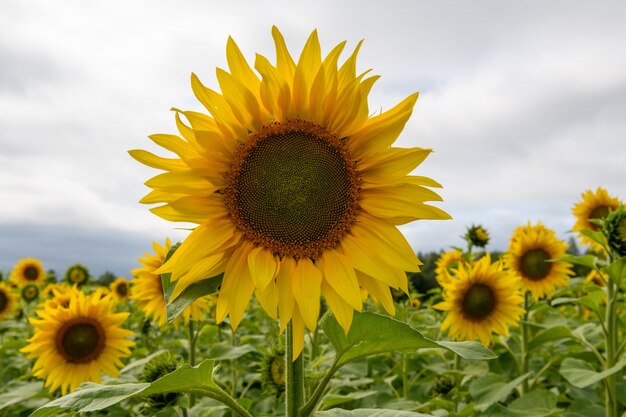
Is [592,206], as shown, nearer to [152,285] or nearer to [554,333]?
[554,333]

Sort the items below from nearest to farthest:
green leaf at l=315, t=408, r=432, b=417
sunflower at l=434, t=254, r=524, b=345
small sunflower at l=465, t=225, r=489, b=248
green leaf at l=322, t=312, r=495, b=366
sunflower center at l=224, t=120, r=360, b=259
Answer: green leaf at l=322, t=312, r=495, b=366
green leaf at l=315, t=408, r=432, b=417
sunflower center at l=224, t=120, r=360, b=259
sunflower at l=434, t=254, r=524, b=345
small sunflower at l=465, t=225, r=489, b=248

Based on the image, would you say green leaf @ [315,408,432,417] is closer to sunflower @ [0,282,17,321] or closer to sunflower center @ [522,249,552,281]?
sunflower center @ [522,249,552,281]

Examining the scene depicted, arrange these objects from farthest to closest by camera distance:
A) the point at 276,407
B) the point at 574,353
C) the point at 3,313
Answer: the point at 3,313 → the point at 574,353 → the point at 276,407

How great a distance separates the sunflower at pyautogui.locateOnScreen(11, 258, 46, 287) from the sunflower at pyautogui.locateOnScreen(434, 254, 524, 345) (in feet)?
30.6

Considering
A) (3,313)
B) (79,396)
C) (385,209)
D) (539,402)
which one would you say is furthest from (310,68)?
(3,313)

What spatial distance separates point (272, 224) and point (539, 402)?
111 inches

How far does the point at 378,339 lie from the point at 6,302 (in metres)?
8.65

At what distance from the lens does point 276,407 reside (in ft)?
13.8

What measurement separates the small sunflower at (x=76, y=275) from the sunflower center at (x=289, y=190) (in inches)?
379

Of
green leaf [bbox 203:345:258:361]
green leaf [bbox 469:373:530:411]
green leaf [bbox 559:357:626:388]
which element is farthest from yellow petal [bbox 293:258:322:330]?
green leaf [bbox 469:373:530:411]

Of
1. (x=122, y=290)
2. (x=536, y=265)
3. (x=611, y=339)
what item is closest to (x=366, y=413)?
(x=611, y=339)

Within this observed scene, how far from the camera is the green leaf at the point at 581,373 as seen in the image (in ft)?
10.0

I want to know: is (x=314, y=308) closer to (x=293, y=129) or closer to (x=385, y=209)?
(x=385, y=209)

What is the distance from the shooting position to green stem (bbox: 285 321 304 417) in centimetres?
176
